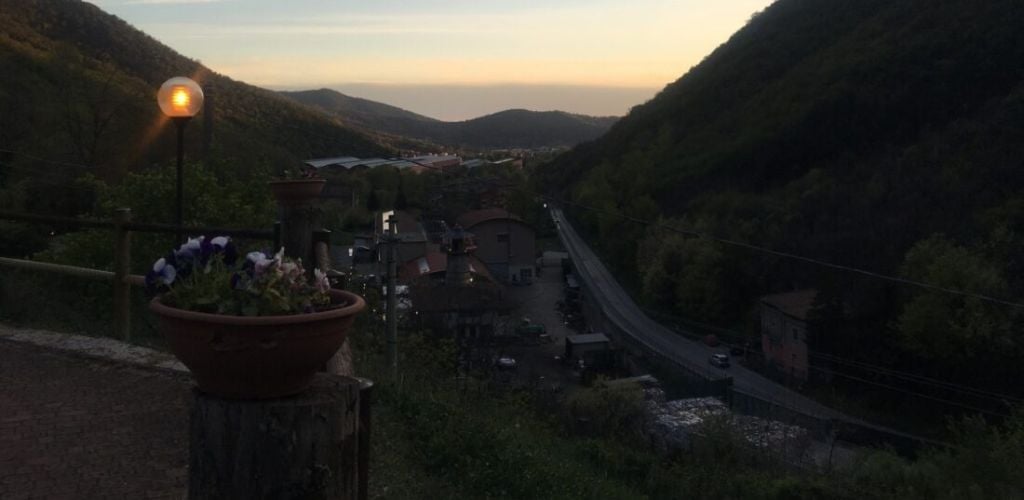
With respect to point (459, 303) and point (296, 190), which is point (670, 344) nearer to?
point (459, 303)

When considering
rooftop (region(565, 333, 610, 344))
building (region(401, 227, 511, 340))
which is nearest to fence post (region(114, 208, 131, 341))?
building (region(401, 227, 511, 340))

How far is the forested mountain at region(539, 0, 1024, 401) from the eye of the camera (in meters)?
20.1

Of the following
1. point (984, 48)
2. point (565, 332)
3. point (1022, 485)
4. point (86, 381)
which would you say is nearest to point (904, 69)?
point (984, 48)

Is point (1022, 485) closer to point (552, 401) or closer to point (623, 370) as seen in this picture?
point (552, 401)

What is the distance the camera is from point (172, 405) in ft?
13.8

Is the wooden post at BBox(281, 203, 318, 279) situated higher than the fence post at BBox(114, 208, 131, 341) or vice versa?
the wooden post at BBox(281, 203, 318, 279)

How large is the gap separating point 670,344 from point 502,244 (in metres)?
6.52

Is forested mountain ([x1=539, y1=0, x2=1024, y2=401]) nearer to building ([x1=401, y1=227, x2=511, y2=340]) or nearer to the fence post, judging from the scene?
building ([x1=401, y1=227, x2=511, y2=340])

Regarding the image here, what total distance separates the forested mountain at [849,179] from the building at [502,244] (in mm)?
4153

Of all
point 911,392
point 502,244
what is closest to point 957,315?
point 911,392

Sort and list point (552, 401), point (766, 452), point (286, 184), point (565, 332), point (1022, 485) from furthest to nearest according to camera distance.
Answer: point (565, 332), point (552, 401), point (766, 452), point (1022, 485), point (286, 184)

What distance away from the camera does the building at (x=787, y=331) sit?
21.9m

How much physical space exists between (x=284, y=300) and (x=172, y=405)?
107 inches

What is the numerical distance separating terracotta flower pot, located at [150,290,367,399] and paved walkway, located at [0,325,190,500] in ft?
5.34
